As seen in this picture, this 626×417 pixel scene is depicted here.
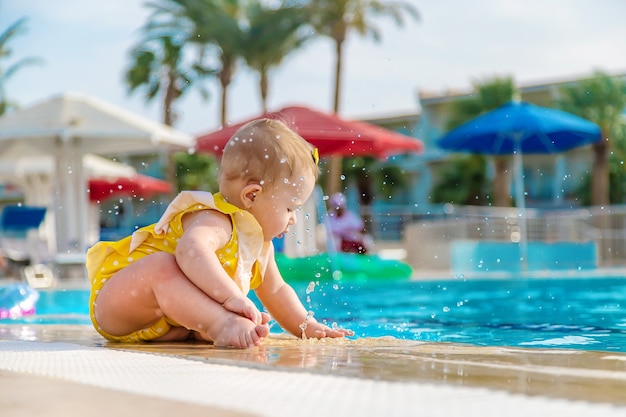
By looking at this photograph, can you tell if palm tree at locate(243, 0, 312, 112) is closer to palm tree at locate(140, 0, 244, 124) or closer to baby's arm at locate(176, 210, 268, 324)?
palm tree at locate(140, 0, 244, 124)

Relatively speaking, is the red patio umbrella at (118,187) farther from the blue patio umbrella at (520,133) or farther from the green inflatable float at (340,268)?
the green inflatable float at (340,268)

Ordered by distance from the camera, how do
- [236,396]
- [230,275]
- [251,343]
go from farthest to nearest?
[230,275] < [251,343] < [236,396]

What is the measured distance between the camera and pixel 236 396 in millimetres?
1392

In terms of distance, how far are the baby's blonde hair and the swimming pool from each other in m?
0.94

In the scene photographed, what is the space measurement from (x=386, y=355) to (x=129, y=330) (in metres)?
0.96

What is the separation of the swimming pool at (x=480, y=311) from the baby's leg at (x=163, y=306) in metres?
0.99

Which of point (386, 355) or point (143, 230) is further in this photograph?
point (143, 230)

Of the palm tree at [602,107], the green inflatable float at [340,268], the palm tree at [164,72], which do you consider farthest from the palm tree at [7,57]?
the green inflatable float at [340,268]

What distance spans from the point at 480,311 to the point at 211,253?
3.12 metres

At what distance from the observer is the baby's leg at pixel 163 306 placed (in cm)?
246

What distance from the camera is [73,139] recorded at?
1288 centimetres

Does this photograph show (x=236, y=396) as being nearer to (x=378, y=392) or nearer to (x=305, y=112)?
(x=378, y=392)

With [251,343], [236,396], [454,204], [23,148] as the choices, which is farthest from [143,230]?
[454,204]

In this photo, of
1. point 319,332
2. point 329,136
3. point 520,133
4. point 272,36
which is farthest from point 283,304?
point 272,36
